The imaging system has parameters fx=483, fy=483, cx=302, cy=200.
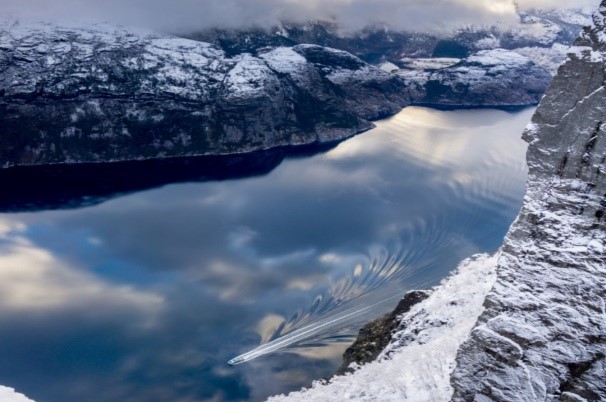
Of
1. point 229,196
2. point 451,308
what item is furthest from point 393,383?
point 229,196

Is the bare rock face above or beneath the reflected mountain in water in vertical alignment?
beneath

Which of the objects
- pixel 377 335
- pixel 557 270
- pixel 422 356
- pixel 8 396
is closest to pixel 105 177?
pixel 377 335

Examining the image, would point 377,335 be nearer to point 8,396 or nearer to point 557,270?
point 557,270

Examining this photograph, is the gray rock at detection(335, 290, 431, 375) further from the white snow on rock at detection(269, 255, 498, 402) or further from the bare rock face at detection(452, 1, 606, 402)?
the bare rock face at detection(452, 1, 606, 402)

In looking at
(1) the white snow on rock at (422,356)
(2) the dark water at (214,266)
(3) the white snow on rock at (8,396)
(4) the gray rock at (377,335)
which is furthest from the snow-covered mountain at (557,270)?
(2) the dark water at (214,266)

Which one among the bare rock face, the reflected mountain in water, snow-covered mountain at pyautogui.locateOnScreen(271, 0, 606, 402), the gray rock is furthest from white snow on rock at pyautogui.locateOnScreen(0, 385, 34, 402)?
the reflected mountain in water

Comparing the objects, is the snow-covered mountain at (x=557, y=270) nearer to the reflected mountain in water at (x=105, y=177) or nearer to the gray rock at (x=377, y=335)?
the gray rock at (x=377, y=335)
